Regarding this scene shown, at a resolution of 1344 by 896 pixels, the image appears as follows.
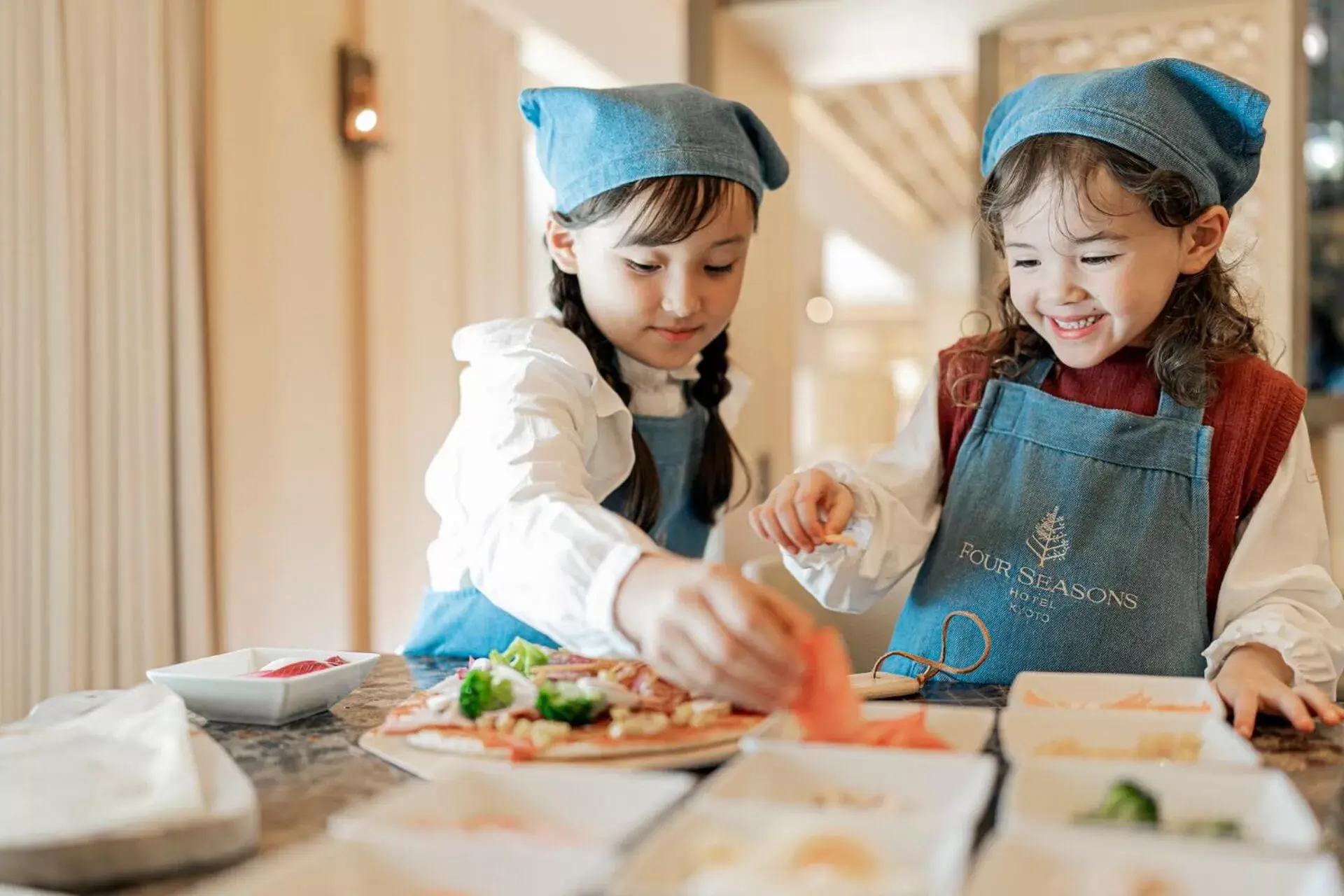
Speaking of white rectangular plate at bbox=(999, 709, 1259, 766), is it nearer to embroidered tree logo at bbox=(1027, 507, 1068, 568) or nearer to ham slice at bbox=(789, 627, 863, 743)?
ham slice at bbox=(789, 627, 863, 743)

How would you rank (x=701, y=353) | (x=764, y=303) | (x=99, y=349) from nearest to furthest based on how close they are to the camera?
(x=701, y=353) → (x=99, y=349) → (x=764, y=303)

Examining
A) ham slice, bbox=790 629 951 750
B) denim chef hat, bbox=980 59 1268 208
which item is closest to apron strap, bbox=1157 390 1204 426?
denim chef hat, bbox=980 59 1268 208

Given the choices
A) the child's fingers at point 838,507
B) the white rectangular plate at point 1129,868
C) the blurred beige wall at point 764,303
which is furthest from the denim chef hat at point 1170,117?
the blurred beige wall at point 764,303

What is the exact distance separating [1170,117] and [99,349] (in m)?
2.08

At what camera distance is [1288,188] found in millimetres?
3551

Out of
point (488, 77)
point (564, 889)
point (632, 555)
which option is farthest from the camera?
point (488, 77)

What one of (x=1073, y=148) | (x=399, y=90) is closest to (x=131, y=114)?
(x=399, y=90)

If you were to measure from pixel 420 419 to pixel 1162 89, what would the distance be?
255cm

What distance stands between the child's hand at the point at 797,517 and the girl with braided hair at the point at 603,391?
153 mm

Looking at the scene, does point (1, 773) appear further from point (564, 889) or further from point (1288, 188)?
point (1288, 188)

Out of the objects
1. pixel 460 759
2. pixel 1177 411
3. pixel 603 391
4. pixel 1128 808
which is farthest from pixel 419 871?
pixel 1177 411

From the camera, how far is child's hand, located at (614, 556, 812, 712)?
859 millimetres

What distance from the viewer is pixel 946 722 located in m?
0.94

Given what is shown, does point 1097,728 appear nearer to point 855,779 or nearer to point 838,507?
point 855,779
